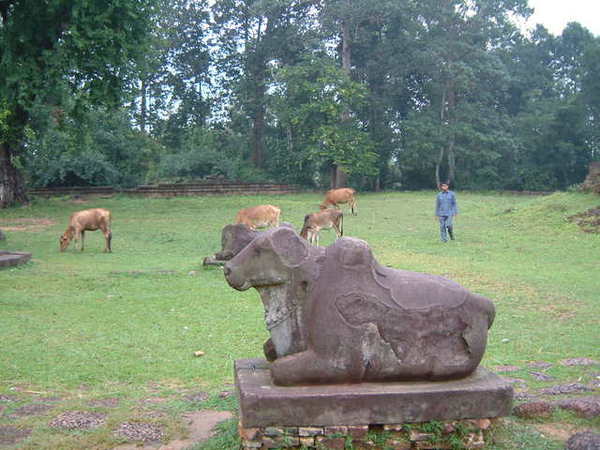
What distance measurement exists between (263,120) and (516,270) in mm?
33671

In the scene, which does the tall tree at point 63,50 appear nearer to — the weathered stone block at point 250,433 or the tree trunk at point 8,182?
the tree trunk at point 8,182

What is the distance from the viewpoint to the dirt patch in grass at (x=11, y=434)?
16.9 feet

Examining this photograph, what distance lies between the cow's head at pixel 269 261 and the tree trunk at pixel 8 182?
76.6ft

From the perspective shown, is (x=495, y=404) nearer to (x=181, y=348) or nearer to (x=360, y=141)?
(x=181, y=348)

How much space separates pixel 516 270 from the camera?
13.8 meters

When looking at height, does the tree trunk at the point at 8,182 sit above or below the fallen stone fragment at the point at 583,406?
above

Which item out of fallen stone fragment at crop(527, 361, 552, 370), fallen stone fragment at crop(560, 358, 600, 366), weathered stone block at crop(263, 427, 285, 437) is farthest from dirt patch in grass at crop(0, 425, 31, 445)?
fallen stone fragment at crop(560, 358, 600, 366)

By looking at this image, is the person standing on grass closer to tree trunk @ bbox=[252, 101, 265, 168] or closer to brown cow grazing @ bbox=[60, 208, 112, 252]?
brown cow grazing @ bbox=[60, 208, 112, 252]

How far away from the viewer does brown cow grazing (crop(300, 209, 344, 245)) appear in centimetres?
1734

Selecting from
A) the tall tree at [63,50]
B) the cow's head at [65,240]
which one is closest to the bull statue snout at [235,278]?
the cow's head at [65,240]

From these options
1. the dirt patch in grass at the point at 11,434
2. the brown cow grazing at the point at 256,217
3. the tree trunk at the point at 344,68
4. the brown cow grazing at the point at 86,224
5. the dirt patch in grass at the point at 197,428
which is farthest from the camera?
the tree trunk at the point at 344,68

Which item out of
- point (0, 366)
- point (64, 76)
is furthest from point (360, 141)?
point (0, 366)

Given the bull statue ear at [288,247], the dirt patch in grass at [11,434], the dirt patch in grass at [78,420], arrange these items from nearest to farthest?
the bull statue ear at [288,247] < the dirt patch in grass at [11,434] < the dirt patch in grass at [78,420]

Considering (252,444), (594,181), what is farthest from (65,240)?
(594,181)
